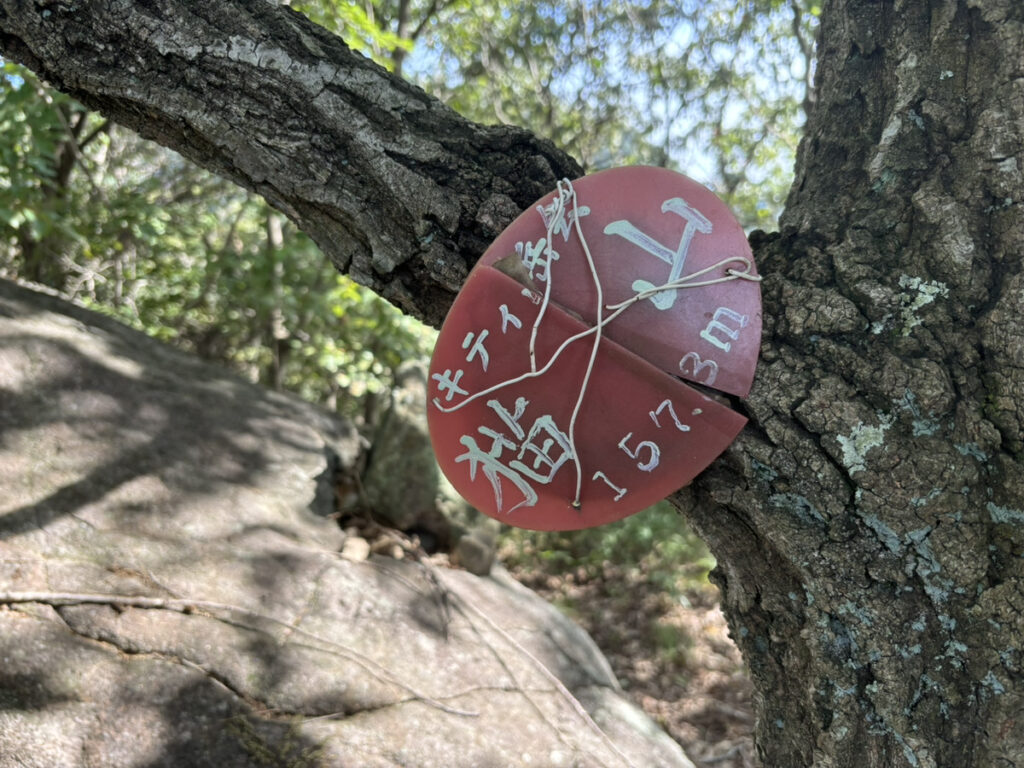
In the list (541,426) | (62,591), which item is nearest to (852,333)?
(541,426)

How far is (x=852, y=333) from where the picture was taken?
1229mm

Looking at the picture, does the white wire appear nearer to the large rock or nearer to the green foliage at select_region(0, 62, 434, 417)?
the large rock

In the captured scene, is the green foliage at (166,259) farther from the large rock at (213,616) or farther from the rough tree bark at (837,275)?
the rough tree bark at (837,275)

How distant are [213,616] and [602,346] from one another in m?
2.00

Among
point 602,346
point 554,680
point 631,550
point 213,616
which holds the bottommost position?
point 213,616

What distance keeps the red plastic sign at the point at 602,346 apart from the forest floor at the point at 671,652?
278 cm

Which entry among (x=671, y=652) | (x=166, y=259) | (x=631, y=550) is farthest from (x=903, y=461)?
(x=166, y=259)

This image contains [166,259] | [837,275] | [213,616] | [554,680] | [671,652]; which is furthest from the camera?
[166,259]

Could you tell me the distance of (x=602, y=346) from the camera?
1.17 meters

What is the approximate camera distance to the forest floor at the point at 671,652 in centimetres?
374

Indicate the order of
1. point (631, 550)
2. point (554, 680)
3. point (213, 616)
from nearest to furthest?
1. point (213, 616)
2. point (554, 680)
3. point (631, 550)

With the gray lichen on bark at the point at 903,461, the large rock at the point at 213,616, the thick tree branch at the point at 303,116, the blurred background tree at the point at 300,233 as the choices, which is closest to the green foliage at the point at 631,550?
the blurred background tree at the point at 300,233

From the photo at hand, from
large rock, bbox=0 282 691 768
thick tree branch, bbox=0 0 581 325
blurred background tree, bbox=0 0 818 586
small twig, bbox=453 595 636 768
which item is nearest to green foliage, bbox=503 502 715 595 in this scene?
blurred background tree, bbox=0 0 818 586

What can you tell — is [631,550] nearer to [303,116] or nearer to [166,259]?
[166,259]
